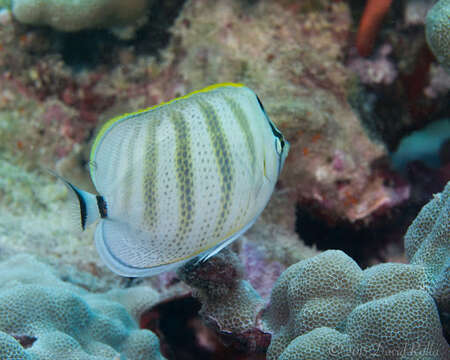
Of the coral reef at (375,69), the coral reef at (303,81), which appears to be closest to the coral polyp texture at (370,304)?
the coral reef at (303,81)

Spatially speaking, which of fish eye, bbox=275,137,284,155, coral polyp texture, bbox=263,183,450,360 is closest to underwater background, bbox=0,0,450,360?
coral polyp texture, bbox=263,183,450,360

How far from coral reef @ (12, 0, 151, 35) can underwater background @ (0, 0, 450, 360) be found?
2 centimetres

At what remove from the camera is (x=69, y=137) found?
4441 mm

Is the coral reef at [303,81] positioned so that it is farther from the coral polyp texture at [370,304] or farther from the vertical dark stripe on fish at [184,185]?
the vertical dark stripe on fish at [184,185]

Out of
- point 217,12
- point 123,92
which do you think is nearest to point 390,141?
point 217,12

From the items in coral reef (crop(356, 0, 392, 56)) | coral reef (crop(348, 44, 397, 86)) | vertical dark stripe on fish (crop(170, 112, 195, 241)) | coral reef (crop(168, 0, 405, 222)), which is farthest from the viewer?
coral reef (crop(348, 44, 397, 86))

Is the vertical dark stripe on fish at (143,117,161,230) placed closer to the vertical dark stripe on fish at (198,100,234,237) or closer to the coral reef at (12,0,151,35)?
the vertical dark stripe on fish at (198,100,234,237)

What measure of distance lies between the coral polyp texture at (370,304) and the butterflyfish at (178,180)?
0.59 meters

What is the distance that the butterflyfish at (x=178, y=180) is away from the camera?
1.35 m

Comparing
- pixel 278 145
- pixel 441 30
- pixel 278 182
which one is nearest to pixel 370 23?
pixel 441 30

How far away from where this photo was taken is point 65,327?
1981 mm

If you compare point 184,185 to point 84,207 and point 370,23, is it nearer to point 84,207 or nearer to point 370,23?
point 84,207

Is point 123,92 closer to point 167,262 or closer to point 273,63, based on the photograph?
point 273,63

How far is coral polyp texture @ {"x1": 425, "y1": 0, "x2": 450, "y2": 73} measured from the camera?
2.26 m
